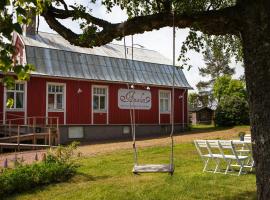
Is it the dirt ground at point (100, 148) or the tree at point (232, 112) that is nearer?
the dirt ground at point (100, 148)

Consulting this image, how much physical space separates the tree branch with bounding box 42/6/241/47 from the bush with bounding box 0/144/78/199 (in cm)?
355

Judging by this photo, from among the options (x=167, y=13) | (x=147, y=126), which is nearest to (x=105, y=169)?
(x=167, y=13)

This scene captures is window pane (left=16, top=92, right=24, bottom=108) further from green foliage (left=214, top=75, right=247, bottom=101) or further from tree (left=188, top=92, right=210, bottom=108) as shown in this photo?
tree (left=188, top=92, right=210, bottom=108)

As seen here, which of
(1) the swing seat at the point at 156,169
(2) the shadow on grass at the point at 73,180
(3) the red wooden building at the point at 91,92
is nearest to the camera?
(1) the swing seat at the point at 156,169

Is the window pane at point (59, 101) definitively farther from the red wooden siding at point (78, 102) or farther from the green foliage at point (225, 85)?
the green foliage at point (225, 85)

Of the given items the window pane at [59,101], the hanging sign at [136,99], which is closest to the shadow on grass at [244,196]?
the window pane at [59,101]

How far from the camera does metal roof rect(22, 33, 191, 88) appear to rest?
78.5 feet

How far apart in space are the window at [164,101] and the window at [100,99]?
4.59m

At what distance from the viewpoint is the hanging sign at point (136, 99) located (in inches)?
1065

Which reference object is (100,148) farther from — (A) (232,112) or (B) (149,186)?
(A) (232,112)

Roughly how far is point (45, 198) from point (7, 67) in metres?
5.42

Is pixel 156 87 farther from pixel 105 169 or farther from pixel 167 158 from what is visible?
pixel 105 169

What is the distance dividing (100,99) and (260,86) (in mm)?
20931

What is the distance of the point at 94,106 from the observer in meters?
25.8
